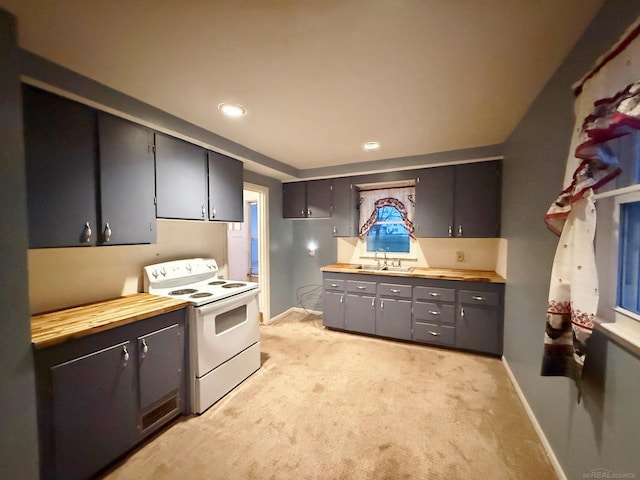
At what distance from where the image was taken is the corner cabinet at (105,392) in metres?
1.24

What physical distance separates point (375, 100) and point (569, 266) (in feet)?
4.96

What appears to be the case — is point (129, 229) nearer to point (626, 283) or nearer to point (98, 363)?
point (98, 363)

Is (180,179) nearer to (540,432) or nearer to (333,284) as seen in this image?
(333,284)

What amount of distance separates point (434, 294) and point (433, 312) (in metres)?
0.21

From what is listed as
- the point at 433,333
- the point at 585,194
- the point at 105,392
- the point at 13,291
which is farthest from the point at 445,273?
the point at 13,291

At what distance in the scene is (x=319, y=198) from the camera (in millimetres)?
3699

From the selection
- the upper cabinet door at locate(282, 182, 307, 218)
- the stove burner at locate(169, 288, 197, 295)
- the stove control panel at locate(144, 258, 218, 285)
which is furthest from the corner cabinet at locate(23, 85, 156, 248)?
the upper cabinet door at locate(282, 182, 307, 218)

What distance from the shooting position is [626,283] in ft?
3.35

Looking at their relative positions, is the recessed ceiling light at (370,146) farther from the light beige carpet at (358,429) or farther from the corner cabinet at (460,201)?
the light beige carpet at (358,429)

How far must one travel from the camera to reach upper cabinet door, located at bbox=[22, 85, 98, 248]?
136 cm

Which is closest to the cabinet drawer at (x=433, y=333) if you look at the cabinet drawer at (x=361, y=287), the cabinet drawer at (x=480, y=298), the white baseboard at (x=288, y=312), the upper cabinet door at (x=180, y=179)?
the cabinet drawer at (x=480, y=298)

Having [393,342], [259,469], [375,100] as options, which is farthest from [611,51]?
[393,342]

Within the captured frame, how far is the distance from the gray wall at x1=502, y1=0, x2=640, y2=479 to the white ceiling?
0.15 m

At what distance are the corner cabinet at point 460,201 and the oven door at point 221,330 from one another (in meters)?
2.25
